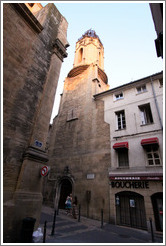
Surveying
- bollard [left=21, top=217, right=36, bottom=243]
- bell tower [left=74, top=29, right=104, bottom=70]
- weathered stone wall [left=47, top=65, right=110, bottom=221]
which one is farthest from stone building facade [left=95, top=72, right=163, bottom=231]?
bell tower [left=74, top=29, right=104, bottom=70]

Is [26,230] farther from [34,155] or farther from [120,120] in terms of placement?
[120,120]

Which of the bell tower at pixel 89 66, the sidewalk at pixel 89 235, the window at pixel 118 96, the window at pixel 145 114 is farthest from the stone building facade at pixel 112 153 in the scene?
the sidewalk at pixel 89 235

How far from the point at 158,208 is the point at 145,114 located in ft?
26.0

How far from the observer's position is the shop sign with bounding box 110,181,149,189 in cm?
1059

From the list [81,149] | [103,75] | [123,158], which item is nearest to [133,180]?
[123,158]

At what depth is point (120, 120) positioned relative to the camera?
1461cm

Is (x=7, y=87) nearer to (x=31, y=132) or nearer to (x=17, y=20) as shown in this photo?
(x=31, y=132)

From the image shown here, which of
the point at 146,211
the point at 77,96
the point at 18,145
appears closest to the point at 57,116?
the point at 77,96

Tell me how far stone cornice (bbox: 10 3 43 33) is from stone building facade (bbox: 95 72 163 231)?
1023 cm

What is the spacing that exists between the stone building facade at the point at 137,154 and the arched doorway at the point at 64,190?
552cm

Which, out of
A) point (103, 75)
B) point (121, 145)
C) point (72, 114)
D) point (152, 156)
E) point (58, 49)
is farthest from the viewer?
point (103, 75)

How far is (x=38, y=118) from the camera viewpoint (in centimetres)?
799

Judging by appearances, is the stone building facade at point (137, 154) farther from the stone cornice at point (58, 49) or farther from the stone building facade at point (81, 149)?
the stone cornice at point (58, 49)

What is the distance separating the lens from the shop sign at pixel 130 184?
10592 mm
